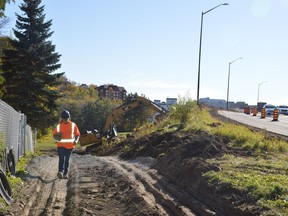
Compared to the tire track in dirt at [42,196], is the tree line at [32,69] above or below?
above

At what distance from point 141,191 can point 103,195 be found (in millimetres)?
877

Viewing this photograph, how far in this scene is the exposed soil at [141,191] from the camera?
775cm

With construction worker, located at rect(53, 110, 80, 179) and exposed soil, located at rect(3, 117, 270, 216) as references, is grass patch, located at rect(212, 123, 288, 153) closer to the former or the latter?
exposed soil, located at rect(3, 117, 270, 216)

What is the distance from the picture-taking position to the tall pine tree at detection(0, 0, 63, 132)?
39188 millimetres

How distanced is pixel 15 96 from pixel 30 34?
247 inches

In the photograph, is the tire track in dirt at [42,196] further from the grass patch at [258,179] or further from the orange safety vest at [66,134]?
the grass patch at [258,179]

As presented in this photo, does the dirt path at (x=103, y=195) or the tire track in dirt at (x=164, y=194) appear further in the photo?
the dirt path at (x=103, y=195)

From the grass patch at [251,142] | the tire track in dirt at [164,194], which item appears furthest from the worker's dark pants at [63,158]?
the grass patch at [251,142]

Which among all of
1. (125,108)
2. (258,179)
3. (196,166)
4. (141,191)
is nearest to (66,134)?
(141,191)

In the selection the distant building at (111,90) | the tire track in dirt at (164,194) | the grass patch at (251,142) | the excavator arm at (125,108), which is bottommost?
the tire track in dirt at (164,194)

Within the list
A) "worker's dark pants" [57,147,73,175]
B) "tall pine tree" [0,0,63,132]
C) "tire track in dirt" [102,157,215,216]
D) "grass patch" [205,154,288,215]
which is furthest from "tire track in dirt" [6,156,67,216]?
"tall pine tree" [0,0,63,132]

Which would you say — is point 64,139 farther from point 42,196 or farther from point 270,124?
point 270,124

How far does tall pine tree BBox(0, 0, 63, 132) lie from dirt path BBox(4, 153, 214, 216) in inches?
1081

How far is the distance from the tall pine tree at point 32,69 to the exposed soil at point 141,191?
86.3 ft
